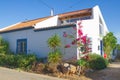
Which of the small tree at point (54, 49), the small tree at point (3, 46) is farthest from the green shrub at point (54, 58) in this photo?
the small tree at point (3, 46)

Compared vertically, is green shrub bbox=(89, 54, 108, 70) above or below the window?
below

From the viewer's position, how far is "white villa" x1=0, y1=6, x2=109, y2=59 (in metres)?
22.0

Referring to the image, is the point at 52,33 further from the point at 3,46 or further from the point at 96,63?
the point at 3,46

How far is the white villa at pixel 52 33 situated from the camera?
22.0 m

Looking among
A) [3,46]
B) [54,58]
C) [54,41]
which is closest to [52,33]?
[54,41]

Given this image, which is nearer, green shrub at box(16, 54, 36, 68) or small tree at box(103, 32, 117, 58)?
green shrub at box(16, 54, 36, 68)

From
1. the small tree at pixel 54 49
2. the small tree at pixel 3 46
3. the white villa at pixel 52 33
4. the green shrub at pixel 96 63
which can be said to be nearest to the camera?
the green shrub at pixel 96 63

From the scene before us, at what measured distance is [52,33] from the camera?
22.8 meters

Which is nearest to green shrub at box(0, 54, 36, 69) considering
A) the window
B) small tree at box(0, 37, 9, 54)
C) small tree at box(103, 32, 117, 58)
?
small tree at box(0, 37, 9, 54)

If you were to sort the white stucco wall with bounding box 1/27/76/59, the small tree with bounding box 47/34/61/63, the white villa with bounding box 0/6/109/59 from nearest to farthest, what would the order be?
1. the small tree with bounding box 47/34/61/63
2. the white stucco wall with bounding box 1/27/76/59
3. the white villa with bounding box 0/6/109/59

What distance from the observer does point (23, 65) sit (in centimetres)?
2120

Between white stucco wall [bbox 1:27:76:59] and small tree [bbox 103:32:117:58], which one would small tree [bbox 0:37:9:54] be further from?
small tree [bbox 103:32:117:58]

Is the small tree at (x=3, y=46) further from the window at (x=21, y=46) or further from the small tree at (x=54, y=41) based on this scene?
the small tree at (x=54, y=41)

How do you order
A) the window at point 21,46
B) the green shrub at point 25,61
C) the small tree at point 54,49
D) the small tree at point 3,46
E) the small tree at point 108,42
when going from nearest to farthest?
the small tree at point 54,49
the green shrub at point 25,61
the window at point 21,46
the small tree at point 3,46
the small tree at point 108,42
